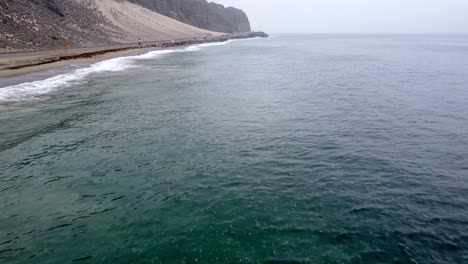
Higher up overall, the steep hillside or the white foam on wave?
the steep hillside

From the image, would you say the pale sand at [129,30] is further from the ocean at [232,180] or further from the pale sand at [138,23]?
the ocean at [232,180]

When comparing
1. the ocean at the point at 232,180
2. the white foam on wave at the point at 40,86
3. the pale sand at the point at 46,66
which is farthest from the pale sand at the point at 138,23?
the ocean at the point at 232,180

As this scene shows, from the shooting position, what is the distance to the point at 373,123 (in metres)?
24.3

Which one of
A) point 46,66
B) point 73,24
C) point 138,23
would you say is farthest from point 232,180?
point 138,23

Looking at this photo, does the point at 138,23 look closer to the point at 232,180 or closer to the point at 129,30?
the point at 129,30

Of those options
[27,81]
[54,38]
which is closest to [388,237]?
[27,81]

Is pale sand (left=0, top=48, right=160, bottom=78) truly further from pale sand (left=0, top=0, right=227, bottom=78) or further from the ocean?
the ocean

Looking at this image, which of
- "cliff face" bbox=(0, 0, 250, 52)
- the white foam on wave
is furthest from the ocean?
"cliff face" bbox=(0, 0, 250, 52)

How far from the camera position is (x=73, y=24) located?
8975 centimetres

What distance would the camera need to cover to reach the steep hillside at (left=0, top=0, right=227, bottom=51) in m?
65.4

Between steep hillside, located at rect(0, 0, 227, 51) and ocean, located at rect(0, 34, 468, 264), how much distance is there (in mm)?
43398

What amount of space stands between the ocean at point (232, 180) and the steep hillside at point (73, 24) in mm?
43398

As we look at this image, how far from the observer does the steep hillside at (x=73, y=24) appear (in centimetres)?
6538

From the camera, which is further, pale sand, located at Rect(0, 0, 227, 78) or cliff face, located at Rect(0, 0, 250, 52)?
cliff face, located at Rect(0, 0, 250, 52)
